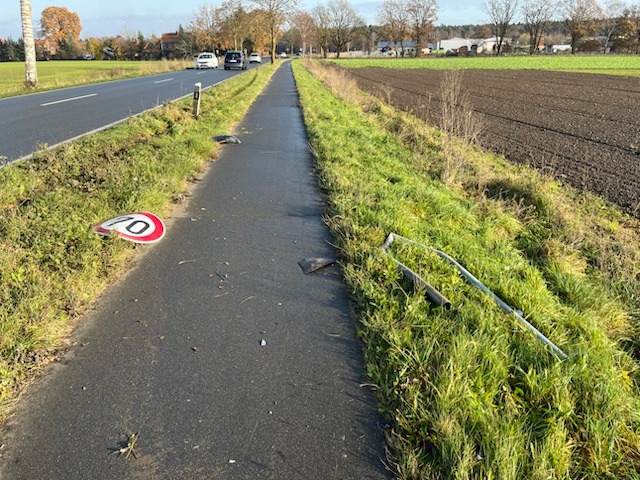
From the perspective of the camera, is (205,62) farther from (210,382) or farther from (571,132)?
(210,382)

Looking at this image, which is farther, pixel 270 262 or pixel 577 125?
pixel 577 125

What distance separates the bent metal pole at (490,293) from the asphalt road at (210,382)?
2.56 ft

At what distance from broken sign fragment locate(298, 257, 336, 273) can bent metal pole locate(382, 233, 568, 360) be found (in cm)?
59

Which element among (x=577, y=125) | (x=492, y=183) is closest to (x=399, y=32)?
(x=577, y=125)

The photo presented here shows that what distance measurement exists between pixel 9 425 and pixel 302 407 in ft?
5.15

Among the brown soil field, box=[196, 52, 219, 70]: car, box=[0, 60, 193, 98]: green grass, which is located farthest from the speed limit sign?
box=[196, 52, 219, 70]: car

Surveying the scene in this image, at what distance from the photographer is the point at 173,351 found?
127 inches

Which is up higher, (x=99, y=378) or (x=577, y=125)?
(x=577, y=125)

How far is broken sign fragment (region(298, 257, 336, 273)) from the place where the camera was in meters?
Result: 4.57

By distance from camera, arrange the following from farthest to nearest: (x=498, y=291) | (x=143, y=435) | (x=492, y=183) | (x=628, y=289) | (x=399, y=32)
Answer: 1. (x=399, y=32)
2. (x=492, y=183)
3. (x=628, y=289)
4. (x=498, y=291)
5. (x=143, y=435)

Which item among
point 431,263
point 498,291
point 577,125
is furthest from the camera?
point 577,125

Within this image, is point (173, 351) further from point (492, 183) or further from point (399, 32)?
point (399, 32)

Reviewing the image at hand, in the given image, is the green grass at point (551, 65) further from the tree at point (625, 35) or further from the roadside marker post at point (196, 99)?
the roadside marker post at point (196, 99)

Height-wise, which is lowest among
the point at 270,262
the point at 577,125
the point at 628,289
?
the point at 628,289
